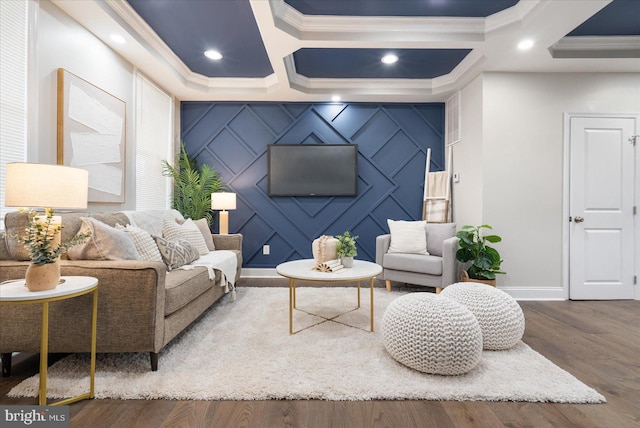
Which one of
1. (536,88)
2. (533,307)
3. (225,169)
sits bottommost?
(533,307)

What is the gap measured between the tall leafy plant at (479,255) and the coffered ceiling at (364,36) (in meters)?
1.85

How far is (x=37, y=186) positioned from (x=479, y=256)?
359 centimetres

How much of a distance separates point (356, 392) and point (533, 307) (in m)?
2.59

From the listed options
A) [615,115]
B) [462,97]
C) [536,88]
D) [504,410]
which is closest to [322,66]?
[462,97]

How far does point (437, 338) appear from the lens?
173 centimetres

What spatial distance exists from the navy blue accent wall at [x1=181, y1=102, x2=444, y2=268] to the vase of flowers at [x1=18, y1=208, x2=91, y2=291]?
3.13m

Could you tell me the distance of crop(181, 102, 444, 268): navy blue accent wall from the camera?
4613 mm

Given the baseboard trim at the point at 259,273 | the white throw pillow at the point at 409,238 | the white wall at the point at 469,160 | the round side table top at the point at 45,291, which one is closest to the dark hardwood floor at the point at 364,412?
the round side table top at the point at 45,291

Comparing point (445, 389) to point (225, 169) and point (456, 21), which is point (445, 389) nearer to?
point (456, 21)

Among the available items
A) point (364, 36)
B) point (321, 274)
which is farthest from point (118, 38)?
point (321, 274)

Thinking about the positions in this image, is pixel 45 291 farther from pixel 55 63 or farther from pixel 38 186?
pixel 55 63

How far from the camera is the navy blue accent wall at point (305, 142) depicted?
4.61m

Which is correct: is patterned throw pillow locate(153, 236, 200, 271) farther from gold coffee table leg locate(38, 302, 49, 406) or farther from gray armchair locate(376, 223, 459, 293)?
gray armchair locate(376, 223, 459, 293)

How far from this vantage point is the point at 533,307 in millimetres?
3264
